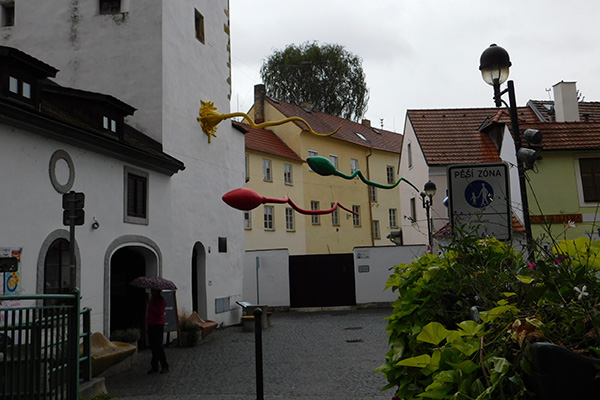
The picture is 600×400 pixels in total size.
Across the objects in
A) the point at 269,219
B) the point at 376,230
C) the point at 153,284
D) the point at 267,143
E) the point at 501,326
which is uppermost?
the point at 267,143

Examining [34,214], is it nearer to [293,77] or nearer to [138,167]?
[138,167]

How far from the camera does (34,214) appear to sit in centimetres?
1128

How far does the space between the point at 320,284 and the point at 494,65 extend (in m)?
20.0

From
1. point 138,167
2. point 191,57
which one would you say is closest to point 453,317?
point 138,167

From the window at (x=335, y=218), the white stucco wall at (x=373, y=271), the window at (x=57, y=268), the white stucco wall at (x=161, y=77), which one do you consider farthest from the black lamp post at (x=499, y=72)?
the window at (x=335, y=218)

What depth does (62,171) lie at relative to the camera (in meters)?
12.2

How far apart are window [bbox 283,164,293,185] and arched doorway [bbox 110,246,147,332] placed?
22659 mm

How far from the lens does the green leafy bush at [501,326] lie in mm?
1868

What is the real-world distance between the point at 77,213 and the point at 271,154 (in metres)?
27.3

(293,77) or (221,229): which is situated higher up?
(293,77)

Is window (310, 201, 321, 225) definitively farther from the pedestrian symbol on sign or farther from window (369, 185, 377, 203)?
the pedestrian symbol on sign

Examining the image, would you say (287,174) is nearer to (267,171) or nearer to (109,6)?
(267,171)

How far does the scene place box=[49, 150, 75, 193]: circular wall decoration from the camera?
11.9 m

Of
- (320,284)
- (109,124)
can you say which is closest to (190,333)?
(109,124)
